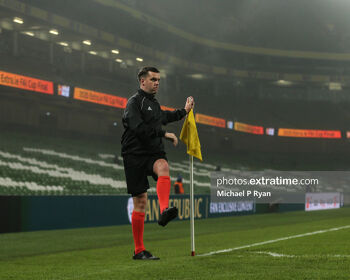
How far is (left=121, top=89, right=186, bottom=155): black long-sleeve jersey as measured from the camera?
5.66m

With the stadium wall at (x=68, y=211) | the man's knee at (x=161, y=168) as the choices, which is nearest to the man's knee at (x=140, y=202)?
the man's knee at (x=161, y=168)

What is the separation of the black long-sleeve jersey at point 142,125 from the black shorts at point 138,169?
0.20 ft

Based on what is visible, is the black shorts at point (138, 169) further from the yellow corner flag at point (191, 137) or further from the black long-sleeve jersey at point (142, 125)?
the yellow corner flag at point (191, 137)

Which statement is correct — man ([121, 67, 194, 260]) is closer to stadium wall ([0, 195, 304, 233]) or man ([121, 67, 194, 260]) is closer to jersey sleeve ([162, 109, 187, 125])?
jersey sleeve ([162, 109, 187, 125])

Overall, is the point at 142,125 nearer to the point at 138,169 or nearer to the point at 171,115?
the point at 138,169

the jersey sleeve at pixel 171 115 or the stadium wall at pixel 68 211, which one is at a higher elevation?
the jersey sleeve at pixel 171 115

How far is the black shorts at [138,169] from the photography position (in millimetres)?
5887

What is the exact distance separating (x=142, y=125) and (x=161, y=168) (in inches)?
19.4

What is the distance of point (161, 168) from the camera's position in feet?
18.9

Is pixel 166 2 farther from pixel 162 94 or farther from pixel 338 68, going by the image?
pixel 338 68

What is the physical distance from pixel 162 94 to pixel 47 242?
4020 cm

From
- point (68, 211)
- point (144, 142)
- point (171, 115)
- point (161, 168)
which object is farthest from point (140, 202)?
point (68, 211)

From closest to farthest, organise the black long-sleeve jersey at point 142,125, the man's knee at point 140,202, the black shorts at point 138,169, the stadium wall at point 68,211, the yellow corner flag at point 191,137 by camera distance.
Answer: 1. the black long-sleeve jersey at point 142,125
2. the black shorts at point 138,169
3. the man's knee at point 140,202
4. the yellow corner flag at point 191,137
5. the stadium wall at point 68,211

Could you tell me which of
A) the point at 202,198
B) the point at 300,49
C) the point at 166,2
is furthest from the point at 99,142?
the point at 300,49
